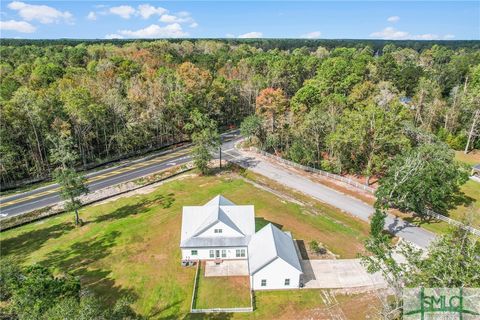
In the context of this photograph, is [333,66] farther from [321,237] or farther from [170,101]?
[321,237]

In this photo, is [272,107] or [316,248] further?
[272,107]

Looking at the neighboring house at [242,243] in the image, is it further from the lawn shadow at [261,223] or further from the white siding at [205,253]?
the lawn shadow at [261,223]

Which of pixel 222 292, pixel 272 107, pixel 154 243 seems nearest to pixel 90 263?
pixel 154 243

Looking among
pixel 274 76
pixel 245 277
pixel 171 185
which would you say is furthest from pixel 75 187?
pixel 274 76

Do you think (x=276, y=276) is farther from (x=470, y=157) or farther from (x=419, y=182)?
(x=470, y=157)

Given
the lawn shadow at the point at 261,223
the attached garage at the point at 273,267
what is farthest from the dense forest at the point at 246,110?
the attached garage at the point at 273,267

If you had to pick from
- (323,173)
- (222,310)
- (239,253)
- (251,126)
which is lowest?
(222,310)
